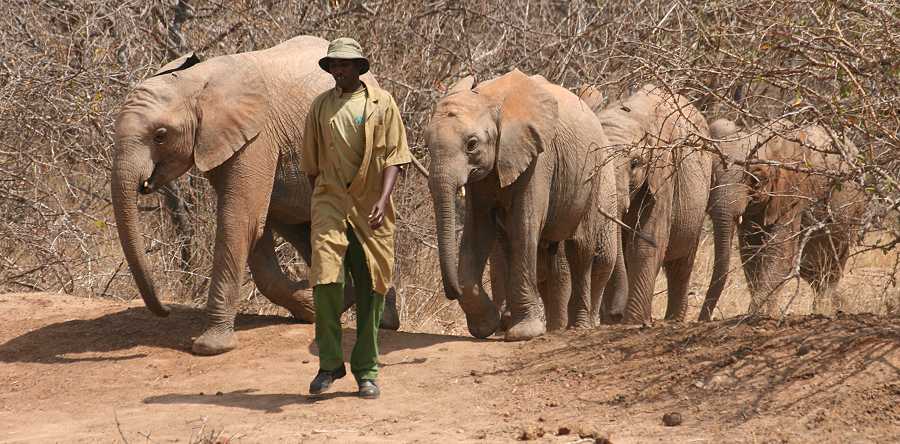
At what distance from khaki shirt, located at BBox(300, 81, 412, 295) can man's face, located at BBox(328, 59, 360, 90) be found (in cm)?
8

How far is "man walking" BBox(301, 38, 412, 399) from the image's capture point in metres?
6.97


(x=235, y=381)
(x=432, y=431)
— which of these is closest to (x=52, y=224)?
(x=235, y=381)

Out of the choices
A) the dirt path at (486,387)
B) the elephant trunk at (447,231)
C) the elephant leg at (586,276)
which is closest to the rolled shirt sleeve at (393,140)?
the elephant trunk at (447,231)

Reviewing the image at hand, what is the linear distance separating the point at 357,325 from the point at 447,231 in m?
1.26

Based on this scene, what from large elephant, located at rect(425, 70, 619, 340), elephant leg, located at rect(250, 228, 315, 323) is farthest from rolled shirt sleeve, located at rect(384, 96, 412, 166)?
elephant leg, located at rect(250, 228, 315, 323)

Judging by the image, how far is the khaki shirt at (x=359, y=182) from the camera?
6984 mm

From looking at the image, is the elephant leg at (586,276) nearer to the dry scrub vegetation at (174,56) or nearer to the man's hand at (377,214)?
the dry scrub vegetation at (174,56)

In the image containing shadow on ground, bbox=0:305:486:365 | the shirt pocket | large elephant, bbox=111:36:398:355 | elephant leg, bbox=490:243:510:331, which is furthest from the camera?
elephant leg, bbox=490:243:510:331

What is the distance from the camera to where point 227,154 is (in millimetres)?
8680

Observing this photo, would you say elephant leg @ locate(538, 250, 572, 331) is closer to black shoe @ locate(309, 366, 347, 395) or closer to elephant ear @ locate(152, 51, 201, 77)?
black shoe @ locate(309, 366, 347, 395)

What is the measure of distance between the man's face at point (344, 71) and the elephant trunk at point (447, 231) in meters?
1.28

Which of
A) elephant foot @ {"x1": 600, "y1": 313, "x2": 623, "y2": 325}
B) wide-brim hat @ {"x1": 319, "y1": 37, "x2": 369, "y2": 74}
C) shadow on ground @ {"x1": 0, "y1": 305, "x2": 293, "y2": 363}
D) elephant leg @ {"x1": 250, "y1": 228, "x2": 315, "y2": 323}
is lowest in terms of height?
elephant foot @ {"x1": 600, "y1": 313, "x2": 623, "y2": 325}

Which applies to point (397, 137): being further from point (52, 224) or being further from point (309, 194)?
point (52, 224)

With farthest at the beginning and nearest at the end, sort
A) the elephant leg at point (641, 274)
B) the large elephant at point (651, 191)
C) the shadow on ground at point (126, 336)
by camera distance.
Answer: the elephant leg at point (641, 274) < the large elephant at point (651, 191) < the shadow on ground at point (126, 336)
